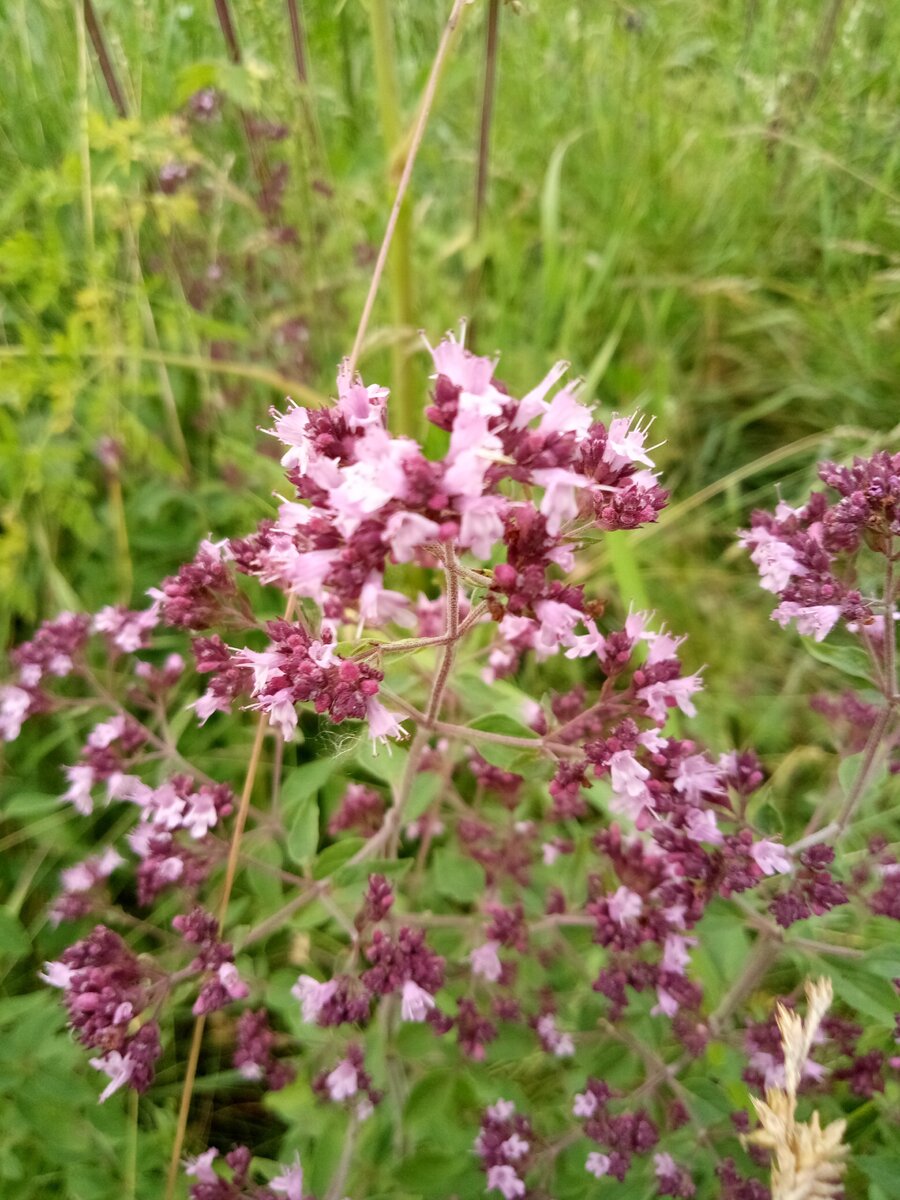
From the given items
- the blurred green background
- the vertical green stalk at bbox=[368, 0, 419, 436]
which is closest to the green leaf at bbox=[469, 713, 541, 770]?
the blurred green background

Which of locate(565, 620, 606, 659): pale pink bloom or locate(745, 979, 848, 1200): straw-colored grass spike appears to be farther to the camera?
locate(565, 620, 606, 659): pale pink bloom

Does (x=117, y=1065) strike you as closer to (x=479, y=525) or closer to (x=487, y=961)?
(x=487, y=961)

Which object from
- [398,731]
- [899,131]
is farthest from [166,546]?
[899,131]

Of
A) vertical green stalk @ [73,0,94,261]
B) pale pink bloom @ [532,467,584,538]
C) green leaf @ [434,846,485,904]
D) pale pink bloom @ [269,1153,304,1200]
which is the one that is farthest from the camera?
vertical green stalk @ [73,0,94,261]

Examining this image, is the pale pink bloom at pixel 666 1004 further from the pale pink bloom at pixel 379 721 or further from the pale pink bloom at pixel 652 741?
the pale pink bloom at pixel 379 721

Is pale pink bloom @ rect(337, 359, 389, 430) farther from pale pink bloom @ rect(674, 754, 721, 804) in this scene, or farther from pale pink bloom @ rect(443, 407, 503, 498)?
pale pink bloom @ rect(674, 754, 721, 804)

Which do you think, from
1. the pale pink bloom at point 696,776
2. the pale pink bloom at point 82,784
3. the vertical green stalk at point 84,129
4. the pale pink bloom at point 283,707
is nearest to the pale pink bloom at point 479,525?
the pale pink bloom at point 283,707
